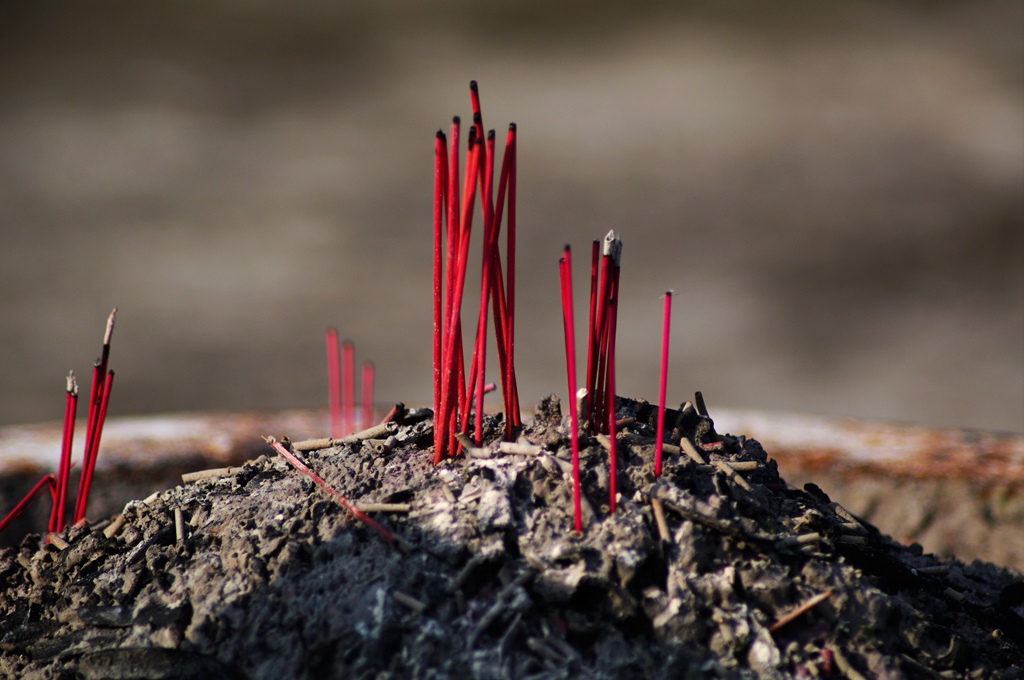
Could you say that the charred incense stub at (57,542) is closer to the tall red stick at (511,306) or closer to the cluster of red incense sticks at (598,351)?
the tall red stick at (511,306)

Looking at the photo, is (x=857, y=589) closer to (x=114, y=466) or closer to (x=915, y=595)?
(x=915, y=595)

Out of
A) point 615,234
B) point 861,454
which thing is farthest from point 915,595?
point 861,454

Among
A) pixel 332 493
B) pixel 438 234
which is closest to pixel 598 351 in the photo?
pixel 438 234

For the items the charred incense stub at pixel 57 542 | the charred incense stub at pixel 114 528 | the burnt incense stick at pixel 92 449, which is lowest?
the charred incense stub at pixel 57 542

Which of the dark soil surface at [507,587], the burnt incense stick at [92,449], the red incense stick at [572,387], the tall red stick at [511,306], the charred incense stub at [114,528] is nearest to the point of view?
the dark soil surface at [507,587]

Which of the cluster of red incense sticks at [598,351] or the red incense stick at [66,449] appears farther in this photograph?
the red incense stick at [66,449]

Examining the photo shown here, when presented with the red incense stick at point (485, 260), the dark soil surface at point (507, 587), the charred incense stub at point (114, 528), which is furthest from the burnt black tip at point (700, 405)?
the charred incense stub at point (114, 528)

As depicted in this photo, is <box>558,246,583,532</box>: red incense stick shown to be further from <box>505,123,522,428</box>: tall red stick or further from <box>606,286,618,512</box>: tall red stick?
<box>505,123,522,428</box>: tall red stick

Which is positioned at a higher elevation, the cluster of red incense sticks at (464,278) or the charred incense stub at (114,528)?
the cluster of red incense sticks at (464,278)

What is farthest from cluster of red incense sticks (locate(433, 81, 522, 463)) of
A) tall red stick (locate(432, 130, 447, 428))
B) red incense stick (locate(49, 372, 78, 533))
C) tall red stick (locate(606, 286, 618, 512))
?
red incense stick (locate(49, 372, 78, 533))
